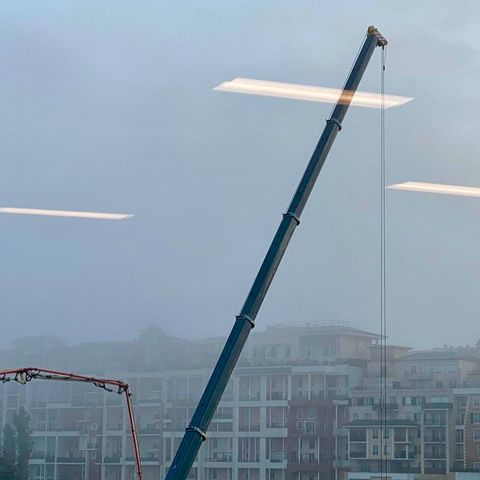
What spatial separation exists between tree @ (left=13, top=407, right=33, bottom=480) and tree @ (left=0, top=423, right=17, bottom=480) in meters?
0.09

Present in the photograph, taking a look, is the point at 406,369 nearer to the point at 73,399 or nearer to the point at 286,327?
the point at 286,327

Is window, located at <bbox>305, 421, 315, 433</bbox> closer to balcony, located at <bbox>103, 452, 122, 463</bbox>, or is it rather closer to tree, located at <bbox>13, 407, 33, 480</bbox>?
balcony, located at <bbox>103, 452, 122, 463</bbox>

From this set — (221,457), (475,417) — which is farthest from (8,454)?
(475,417)

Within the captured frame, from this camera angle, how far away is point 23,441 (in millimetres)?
17531

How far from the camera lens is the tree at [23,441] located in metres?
17.3

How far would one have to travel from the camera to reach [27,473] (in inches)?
687

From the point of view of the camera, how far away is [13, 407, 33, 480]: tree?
17281mm

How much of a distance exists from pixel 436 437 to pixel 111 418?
610cm

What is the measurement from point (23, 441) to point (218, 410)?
400cm

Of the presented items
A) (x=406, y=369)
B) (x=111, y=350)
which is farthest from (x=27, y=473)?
(x=406, y=369)

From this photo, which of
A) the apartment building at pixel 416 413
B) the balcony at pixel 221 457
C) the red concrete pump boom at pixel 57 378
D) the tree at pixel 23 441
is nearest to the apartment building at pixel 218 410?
the balcony at pixel 221 457

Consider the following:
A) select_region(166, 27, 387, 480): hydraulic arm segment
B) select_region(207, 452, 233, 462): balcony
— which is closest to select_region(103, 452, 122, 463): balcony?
select_region(207, 452, 233, 462): balcony

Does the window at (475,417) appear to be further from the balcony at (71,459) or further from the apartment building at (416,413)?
the balcony at (71,459)

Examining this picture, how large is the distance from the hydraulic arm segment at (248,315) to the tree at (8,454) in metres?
8.26
